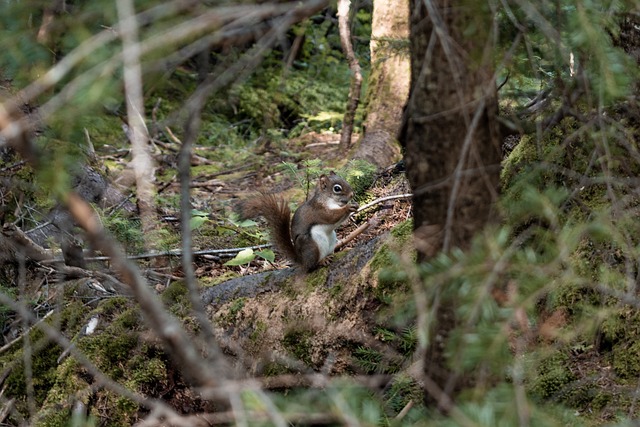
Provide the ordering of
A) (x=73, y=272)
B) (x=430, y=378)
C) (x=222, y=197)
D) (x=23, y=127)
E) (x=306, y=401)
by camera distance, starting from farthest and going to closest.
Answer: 1. (x=222, y=197)
2. (x=73, y=272)
3. (x=430, y=378)
4. (x=306, y=401)
5. (x=23, y=127)

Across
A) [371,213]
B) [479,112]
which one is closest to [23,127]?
[479,112]

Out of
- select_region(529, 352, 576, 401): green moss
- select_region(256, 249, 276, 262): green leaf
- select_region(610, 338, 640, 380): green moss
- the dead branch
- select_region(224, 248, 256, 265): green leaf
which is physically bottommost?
select_region(256, 249, 276, 262): green leaf

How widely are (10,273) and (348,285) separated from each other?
2.20m

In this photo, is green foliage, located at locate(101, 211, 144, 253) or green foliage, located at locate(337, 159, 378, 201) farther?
green foliage, located at locate(337, 159, 378, 201)

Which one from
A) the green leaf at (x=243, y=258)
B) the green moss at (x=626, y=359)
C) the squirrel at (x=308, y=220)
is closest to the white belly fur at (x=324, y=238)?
the squirrel at (x=308, y=220)

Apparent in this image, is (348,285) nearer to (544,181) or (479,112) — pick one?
(544,181)

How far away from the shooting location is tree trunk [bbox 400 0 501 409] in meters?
1.52

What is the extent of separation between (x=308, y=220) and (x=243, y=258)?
502mm

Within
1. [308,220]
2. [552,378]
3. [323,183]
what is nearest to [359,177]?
[323,183]

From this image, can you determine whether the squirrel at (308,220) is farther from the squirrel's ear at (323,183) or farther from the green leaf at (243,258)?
the green leaf at (243,258)

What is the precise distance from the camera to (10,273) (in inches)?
162

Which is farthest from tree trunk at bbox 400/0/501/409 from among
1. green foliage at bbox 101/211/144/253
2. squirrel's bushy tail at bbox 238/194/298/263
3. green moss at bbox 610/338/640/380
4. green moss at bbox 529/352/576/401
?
green foliage at bbox 101/211/144/253

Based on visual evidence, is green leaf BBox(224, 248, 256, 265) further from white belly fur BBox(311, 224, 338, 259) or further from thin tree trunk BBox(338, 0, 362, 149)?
thin tree trunk BBox(338, 0, 362, 149)

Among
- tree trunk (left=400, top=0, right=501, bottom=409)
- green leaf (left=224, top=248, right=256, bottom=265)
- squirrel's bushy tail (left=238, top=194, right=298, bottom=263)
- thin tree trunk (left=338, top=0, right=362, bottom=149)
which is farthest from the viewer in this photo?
thin tree trunk (left=338, top=0, right=362, bottom=149)
